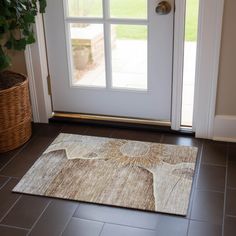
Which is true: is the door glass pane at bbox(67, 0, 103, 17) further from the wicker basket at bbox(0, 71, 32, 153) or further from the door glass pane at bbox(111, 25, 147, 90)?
the wicker basket at bbox(0, 71, 32, 153)

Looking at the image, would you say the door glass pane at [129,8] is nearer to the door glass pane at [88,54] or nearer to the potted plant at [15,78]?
the door glass pane at [88,54]

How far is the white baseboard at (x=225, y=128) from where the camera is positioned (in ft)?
8.45

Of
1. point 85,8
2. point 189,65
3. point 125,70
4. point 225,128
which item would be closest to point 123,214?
point 225,128

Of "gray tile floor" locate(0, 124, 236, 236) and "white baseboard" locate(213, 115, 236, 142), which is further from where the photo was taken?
"white baseboard" locate(213, 115, 236, 142)

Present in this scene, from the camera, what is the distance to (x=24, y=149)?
104 inches

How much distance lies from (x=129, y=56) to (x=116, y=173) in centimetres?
82

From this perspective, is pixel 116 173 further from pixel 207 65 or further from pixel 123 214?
pixel 207 65

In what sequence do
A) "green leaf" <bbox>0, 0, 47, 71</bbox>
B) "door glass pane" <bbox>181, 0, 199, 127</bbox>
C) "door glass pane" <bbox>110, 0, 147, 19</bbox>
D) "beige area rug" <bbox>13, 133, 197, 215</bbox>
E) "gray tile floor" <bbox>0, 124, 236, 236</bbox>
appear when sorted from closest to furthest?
1. "gray tile floor" <bbox>0, 124, 236, 236</bbox>
2. "beige area rug" <bbox>13, 133, 197, 215</bbox>
3. "green leaf" <bbox>0, 0, 47, 71</bbox>
4. "door glass pane" <bbox>110, 0, 147, 19</bbox>
5. "door glass pane" <bbox>181, 0, 199, 127</bbox>

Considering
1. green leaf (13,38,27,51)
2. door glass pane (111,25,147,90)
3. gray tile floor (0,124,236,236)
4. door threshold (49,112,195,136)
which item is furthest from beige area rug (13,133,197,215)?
green leaf (13,38,27,51)

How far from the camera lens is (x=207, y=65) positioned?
8.09 feet

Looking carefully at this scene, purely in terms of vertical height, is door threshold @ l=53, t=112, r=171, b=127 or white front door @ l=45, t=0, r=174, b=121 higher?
white front door @ l=45, t=0, r=174, b=121

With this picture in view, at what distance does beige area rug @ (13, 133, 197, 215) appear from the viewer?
2117mm

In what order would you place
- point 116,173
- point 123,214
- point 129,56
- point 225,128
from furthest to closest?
point 129,56 < point 225,128 < point 116,173 < point 123,214

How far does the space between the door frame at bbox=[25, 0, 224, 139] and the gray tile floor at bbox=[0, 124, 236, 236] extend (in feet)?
1.02
